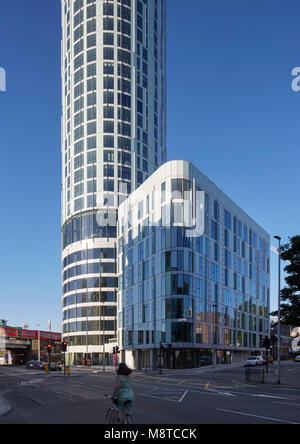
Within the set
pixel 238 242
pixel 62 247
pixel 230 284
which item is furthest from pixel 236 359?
pixel 62 247

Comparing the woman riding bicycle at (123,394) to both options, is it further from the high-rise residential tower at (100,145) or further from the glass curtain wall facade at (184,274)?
the high-rise residential tower at (100,145)

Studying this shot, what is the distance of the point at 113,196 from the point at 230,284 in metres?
37.5

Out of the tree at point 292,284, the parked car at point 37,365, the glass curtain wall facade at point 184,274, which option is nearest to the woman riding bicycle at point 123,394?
the tree at point 292,284

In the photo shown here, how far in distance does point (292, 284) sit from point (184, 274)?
23.2 metres

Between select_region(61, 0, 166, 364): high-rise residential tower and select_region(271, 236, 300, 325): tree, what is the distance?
65.9 m

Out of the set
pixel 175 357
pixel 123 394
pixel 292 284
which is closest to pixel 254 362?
pixel 175 357

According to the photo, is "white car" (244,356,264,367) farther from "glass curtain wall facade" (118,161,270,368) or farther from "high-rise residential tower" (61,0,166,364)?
"high-rise residential tower" (61,0,166,364)

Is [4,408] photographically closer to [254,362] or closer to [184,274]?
[184,274]

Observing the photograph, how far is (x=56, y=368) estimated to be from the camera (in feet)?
240

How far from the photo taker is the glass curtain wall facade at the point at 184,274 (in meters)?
70.7

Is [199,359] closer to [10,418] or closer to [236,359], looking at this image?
[236,359]

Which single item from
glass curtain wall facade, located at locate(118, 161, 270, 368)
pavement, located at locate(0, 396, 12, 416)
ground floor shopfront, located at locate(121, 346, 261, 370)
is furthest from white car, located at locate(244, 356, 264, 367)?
pavement, located at locate(0, 396, 12, 416)

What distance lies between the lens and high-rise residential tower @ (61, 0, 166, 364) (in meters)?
112
